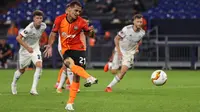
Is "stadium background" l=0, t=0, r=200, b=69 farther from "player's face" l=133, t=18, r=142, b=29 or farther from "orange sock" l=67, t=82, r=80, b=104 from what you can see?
"orange sock" l=67, t=82, r=80, b=104

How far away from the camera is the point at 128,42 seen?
17.5m

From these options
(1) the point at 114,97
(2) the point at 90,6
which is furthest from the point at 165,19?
(1) the point at 114,97

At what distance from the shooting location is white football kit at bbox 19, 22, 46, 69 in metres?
15.8

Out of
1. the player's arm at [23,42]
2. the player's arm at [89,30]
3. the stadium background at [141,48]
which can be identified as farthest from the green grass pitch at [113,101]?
the player's arm at [89,30]

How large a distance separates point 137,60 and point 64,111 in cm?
1896

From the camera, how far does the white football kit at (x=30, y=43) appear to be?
51.7ft

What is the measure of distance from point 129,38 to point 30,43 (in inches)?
119

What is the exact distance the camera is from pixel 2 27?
114 ft

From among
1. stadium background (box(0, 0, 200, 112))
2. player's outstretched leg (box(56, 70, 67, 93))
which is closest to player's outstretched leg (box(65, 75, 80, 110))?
stadium background (box(0, 0, 200, 112))

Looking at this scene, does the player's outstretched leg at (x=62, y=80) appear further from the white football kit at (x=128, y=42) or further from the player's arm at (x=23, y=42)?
the white football kit at (x=128, y=42)

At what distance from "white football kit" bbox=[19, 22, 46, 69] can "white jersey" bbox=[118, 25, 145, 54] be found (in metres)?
2.57

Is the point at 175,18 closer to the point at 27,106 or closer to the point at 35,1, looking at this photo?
the point at 35,1

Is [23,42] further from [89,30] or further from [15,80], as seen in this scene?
[89,30]

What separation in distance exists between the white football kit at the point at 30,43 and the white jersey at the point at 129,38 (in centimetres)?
257
